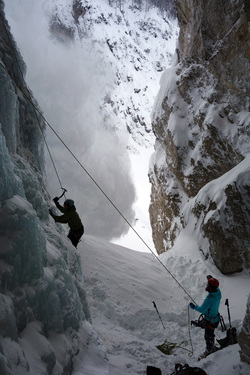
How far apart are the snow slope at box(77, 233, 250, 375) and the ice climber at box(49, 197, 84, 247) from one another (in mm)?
1863

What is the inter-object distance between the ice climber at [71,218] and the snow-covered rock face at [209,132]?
233 inches

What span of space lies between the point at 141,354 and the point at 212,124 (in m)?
11.3

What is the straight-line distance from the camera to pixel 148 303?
7938mm

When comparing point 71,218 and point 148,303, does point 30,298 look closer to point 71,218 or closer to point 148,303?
point 71,218

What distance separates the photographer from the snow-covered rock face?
10359mm

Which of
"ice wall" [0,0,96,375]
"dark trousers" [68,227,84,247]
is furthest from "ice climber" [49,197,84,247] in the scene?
"ice wall" [0,0,96,375]

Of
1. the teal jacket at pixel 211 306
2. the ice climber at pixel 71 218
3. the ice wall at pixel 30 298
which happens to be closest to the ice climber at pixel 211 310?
the teal jacket at pixel 211 306

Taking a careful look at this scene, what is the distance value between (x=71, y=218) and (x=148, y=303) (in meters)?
3.53

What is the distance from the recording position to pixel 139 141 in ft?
296

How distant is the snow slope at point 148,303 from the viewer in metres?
4.25

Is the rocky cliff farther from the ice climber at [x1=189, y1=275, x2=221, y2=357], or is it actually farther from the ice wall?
the ice wall

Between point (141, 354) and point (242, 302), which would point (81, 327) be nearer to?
point (141, 354)

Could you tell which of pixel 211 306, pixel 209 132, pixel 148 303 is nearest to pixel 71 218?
pixel 211 306

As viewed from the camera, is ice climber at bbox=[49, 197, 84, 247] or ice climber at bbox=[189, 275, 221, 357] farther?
ice climber at bbox=[49, 197, 84, 247]
